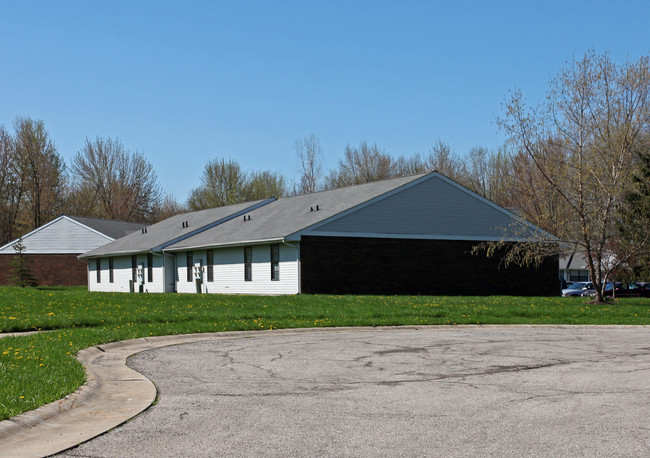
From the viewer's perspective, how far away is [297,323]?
1841cm

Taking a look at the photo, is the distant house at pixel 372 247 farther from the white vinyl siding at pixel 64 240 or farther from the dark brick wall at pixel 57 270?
the dark brick wall at pixel 57 270

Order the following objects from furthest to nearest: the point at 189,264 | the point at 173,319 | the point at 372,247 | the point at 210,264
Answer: the point at 189,264 → the point at 210,264 → the point at 372,247 → the point at 173,319

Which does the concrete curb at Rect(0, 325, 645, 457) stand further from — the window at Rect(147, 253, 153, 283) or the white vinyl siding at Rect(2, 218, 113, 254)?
the white vinyl siding at Rect(2, 218, 113, 254)

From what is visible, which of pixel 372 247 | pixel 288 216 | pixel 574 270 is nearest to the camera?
pixel 372 247

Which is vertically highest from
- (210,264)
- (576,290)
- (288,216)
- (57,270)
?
(288,216)

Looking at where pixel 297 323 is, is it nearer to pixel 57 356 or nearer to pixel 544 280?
pixel 57 356

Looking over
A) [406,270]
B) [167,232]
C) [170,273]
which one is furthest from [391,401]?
[167,232]

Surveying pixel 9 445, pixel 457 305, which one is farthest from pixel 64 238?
pixel 9 445

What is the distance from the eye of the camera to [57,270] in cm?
5856

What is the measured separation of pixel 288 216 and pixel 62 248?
92.1ft

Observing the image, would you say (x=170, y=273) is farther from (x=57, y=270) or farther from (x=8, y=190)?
(x=8, y=190)

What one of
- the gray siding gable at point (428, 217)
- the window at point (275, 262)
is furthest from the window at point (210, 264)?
the gray siding gable at point (428, 217)

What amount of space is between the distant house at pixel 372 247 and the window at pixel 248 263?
5 cm

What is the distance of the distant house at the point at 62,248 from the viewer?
58.2 m
